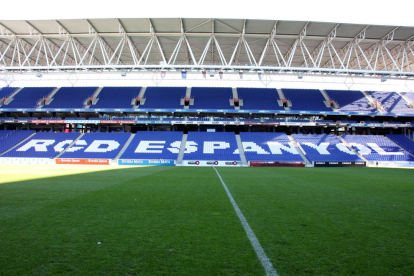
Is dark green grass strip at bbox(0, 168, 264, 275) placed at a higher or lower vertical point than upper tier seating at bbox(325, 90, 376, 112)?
lower

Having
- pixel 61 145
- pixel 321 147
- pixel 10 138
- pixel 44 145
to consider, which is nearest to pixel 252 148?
pixel 321 147

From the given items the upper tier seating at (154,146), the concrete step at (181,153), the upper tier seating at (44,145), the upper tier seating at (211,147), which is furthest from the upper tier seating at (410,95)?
the upper tier seating at (44,145)

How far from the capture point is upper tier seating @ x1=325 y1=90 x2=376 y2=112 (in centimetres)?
3528

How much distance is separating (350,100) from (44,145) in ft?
144

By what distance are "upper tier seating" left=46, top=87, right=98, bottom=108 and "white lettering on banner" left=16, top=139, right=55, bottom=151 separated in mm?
6286

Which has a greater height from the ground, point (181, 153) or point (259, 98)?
point (259, 98)

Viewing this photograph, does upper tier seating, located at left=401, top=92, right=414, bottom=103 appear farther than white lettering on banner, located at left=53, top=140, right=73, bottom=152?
Yes

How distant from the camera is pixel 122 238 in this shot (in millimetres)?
3953

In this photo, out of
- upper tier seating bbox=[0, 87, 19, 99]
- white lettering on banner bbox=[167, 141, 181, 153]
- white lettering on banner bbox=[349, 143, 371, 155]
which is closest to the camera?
white lettering on banner bbox=[167, 141, 181, 153]

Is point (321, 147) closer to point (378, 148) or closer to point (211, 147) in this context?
point (378, 148)

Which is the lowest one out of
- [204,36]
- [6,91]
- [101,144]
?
[101,144]

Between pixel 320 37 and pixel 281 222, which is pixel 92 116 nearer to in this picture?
pixel 320 37

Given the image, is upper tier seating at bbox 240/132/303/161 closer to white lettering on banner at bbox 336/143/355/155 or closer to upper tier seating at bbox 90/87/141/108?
white lettering on banner at bbox 336/143/355/155

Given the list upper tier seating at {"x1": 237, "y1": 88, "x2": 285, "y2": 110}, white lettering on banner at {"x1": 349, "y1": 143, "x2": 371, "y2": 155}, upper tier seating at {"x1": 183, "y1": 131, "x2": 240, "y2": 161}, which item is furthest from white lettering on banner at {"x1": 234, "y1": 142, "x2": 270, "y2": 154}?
white lettering on banner at {"x1": 349, "y1": 143, "x2": 371, "y2": 155}
